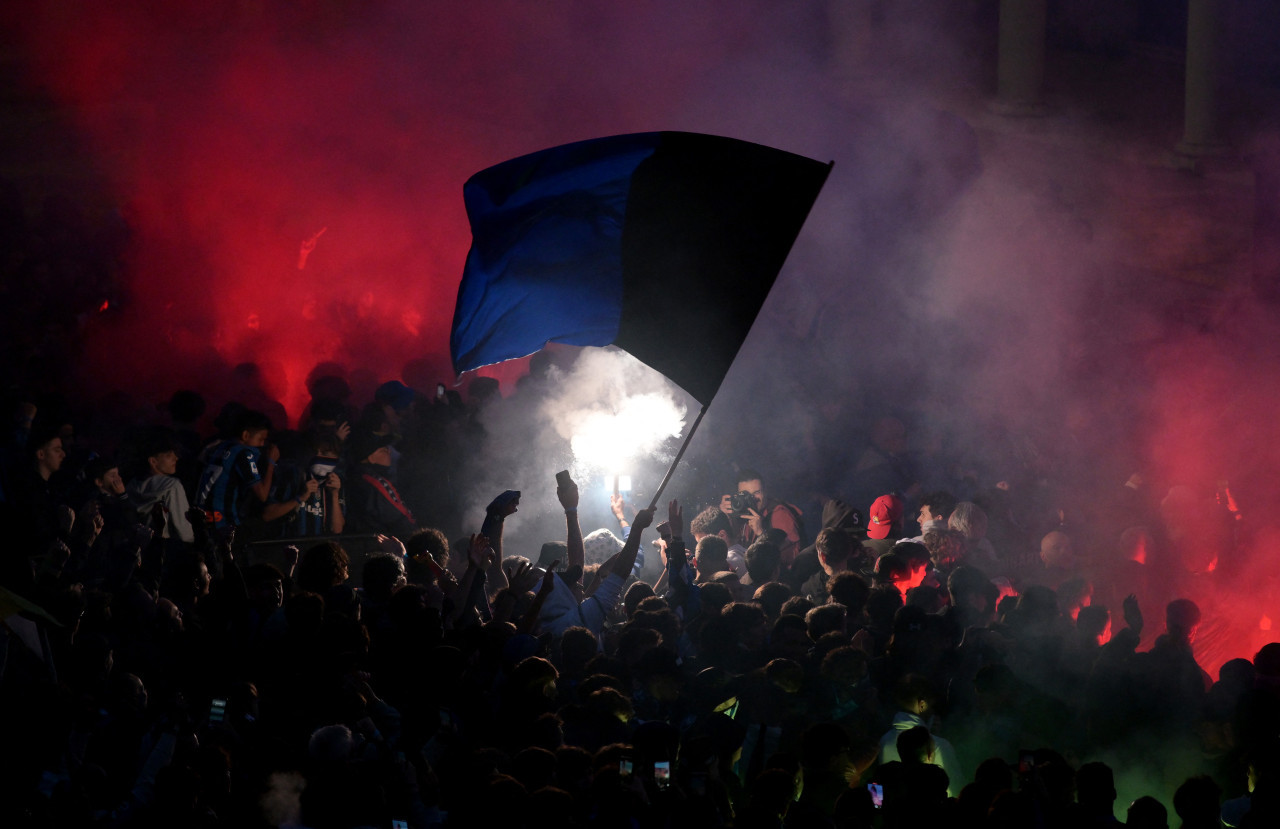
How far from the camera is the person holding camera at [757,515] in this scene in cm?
669

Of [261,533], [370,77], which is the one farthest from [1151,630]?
[370,77]

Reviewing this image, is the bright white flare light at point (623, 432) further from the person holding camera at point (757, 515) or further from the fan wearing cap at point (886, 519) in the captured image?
the fan wearing cap at point (886, 519)

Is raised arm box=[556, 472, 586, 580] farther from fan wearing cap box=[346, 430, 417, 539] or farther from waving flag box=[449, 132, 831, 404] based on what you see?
fan wearing cap box=[346, 430, 417, 539]

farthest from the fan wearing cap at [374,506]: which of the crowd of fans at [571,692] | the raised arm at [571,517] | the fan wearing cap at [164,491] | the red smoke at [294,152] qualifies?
the red smoke at [294,152]

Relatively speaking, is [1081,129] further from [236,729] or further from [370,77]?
[236,729]

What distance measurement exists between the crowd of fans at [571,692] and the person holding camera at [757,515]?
2.49 feet

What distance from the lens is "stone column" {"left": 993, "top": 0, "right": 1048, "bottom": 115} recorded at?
41.7ft

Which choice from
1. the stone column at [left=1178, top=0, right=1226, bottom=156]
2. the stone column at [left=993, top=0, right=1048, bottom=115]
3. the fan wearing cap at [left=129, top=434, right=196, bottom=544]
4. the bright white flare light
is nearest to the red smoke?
the bright white flare light

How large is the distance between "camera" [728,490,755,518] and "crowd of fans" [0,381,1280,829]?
1163 mm

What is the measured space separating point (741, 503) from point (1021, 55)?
8.21m

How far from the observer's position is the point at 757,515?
6.80 meters

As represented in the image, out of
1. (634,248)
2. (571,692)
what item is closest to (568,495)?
(634,248)

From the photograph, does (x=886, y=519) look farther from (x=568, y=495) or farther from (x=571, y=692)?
(x=571, y=692)

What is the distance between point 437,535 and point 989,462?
22.5ft
